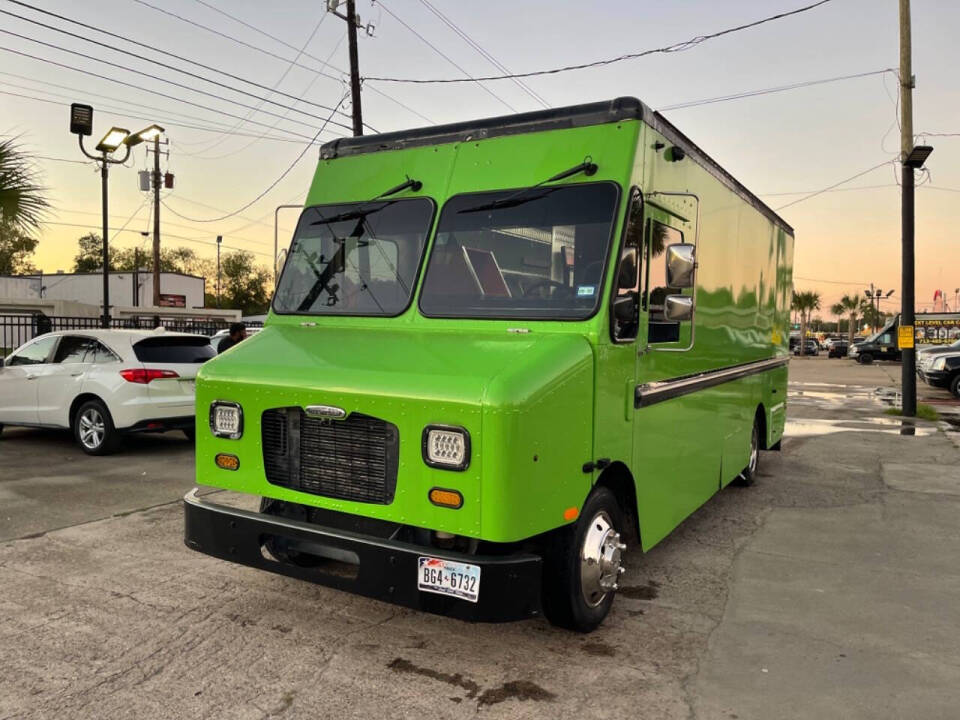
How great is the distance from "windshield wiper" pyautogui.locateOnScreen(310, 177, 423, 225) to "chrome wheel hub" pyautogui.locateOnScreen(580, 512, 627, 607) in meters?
2.28

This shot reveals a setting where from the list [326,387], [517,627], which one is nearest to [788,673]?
[517,627]

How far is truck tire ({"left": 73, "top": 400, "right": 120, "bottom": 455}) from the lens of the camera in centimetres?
936

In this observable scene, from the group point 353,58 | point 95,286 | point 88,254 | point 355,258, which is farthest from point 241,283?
point 355,258

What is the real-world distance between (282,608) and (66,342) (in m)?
7.09

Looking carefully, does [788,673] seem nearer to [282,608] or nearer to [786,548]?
[786,548]

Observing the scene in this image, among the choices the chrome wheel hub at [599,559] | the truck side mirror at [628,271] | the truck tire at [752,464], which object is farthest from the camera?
the truck tire at [752,464]

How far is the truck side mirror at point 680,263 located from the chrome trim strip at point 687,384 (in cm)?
67

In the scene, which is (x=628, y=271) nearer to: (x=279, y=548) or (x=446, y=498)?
(x=446, y=498)

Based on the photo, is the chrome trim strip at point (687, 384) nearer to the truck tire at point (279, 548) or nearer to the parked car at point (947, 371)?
the truck tire at point (279, 548)

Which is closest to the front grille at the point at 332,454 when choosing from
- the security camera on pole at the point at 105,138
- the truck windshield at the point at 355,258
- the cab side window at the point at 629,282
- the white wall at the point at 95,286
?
the truck windshield at the point at 355,258

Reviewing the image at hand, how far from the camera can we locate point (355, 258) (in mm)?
4883

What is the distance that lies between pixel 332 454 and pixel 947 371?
873 inches

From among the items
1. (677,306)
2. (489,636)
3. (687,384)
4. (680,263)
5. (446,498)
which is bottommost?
(489,636)

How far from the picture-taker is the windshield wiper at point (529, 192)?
4.29m
